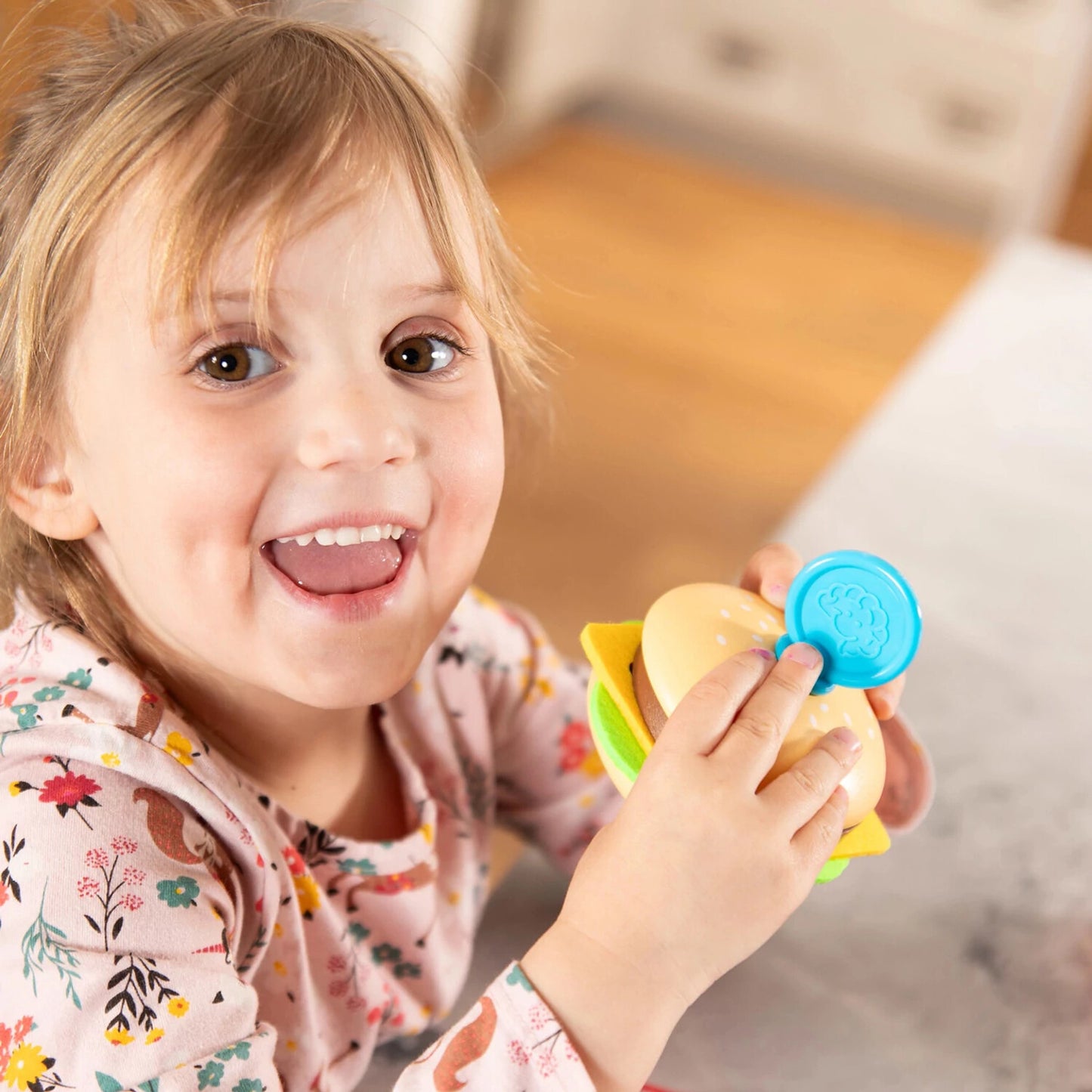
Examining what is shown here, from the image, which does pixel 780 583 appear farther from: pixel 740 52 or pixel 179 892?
pixel 740 52

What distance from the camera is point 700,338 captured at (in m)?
1.94

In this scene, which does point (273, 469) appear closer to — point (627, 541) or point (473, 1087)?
point (473, 1087)

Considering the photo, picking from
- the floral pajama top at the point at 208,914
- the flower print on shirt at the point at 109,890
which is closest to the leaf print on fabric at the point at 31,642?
the floral pajama top at the point at 208,914

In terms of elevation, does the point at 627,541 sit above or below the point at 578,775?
below

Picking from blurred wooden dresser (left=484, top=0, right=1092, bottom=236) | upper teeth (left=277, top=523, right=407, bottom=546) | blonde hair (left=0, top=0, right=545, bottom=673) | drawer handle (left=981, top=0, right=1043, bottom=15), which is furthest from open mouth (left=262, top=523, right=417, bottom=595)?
drawer handle (left=981, top=0, right=1043, bottom=15)

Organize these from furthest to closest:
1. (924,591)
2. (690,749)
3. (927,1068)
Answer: (924,591) < (927,1068) < (690,749)

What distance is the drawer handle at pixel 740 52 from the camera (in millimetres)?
2529

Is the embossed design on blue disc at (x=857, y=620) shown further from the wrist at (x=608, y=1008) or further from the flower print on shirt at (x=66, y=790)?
the flower print on shirt at (x=66, y=790)

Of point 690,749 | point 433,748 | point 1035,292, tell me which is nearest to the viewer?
point 690,749

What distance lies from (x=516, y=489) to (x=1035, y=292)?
0.81m

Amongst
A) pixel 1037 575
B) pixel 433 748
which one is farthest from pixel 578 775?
pixel 1037 575

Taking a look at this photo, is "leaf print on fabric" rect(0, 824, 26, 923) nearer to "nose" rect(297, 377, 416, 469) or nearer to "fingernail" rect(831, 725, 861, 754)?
"nose" rect(297, 377, 416, 469)

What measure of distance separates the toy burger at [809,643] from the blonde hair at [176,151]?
17 cm

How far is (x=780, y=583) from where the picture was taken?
694 mm
